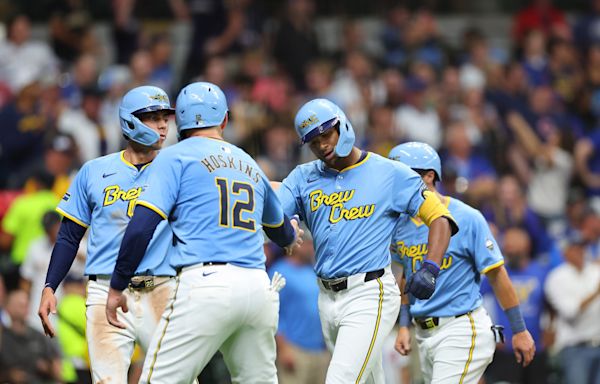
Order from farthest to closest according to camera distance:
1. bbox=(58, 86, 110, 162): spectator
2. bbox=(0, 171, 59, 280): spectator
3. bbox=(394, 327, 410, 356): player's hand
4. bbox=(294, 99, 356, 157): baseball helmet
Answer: bbox=(58, 86, 110, 162): spectator, bbox=(0, 171, 59, 280): spectator, bbox=(394, 327, 410, 356): player's hand, bbox=(294, 99, 356, 157): baseball helmet

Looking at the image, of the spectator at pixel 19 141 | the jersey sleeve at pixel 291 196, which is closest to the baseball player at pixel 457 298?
the jersey sleeve at pixel 291 196

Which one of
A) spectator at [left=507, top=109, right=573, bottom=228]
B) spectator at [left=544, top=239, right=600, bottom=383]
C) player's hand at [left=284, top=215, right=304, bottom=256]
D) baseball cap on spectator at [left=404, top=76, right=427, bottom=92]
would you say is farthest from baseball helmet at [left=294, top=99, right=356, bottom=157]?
baseball cap on spectator at [left=404, top=76, right=427, bottom=92]

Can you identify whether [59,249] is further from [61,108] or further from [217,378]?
[61,108]

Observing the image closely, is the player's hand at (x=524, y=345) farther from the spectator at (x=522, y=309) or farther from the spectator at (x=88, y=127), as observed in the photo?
the spectator at (x=88, y=127)

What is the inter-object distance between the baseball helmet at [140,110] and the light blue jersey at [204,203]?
3.65 ft

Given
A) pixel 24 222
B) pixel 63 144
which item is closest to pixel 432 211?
pixel 24 222

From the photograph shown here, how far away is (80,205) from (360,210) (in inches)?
76.1

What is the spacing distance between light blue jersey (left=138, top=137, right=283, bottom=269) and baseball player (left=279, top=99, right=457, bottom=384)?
1.02 m

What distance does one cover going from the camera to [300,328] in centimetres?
1231

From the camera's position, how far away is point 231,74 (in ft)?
53.4

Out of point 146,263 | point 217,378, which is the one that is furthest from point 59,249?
point 217,378

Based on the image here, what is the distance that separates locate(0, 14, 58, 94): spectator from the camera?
15.1 metres

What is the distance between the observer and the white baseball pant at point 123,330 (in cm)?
767

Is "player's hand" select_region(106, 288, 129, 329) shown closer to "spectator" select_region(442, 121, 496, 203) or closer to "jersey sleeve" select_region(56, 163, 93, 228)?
"jersey sleeve" select_region(56, 163, 93, 228)
